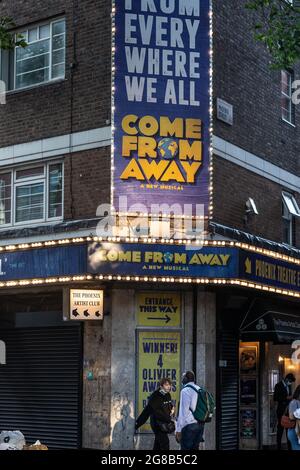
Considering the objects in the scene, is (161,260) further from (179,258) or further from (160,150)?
(160,150)

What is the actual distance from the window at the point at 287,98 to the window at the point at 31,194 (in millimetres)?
6430

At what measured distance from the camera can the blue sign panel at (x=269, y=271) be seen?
16922 mm

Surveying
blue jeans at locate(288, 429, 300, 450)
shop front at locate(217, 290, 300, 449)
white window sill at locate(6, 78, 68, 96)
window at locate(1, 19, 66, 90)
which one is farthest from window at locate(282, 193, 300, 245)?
blue jeans at locate(288, 429, 300, 450)

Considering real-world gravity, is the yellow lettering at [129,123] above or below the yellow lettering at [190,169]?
above

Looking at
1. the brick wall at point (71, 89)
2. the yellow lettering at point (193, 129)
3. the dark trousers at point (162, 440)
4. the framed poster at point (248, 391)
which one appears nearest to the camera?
the dark trousers at point (162, 440)

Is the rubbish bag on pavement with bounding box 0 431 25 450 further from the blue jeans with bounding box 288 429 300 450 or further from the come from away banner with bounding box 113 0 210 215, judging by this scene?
the come from away banner with bounding box 113 0 210 215

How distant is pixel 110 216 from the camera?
55.3ft

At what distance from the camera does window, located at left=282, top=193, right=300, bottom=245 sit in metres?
21.0

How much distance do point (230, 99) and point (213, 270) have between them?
4277 mm

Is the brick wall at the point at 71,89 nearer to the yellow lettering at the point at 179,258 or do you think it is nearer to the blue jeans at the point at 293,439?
the yellow lettering at the point at 179,258

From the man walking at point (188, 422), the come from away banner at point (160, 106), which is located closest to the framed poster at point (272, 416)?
the man walking at point (188, 422)

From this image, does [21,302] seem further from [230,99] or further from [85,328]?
[230,99]

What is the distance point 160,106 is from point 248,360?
6.37 metres
